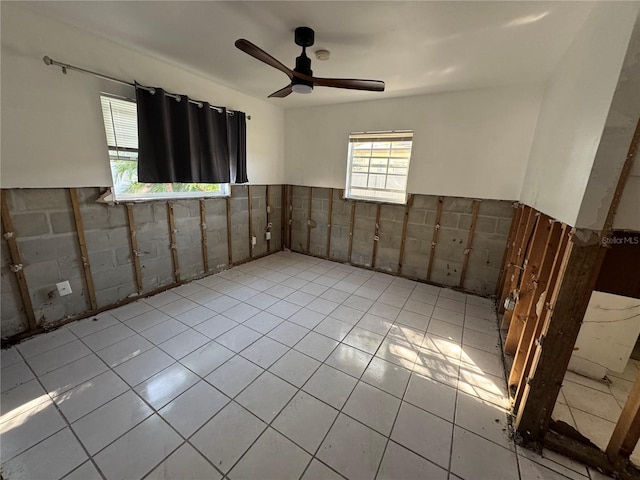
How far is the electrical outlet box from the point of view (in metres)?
2.27

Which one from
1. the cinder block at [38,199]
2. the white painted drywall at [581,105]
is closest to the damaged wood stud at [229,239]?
the cinder block at [38,199]

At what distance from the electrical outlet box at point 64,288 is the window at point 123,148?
35.3 inches

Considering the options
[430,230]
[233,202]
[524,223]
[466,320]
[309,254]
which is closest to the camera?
[524,223]

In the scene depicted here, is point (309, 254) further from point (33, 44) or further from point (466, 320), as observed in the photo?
point (33, 44)

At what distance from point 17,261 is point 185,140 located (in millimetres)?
1776

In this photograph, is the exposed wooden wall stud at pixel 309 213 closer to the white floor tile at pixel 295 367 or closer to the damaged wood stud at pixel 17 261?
the white floor tile at pixel 295 367

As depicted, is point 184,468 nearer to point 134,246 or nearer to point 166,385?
point 166,385

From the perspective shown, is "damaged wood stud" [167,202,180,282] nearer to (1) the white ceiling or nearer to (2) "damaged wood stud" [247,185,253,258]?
(2) "damaged wood stud" [247,185,253,258]

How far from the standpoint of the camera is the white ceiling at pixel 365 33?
5.41 feet

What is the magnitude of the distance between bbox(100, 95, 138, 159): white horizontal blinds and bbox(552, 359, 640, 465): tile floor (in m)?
4.18

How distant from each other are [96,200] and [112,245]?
0.47 m

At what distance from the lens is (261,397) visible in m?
1.68

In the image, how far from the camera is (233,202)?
12.3ft

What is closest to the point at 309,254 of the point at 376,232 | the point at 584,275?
the point at 376,232
